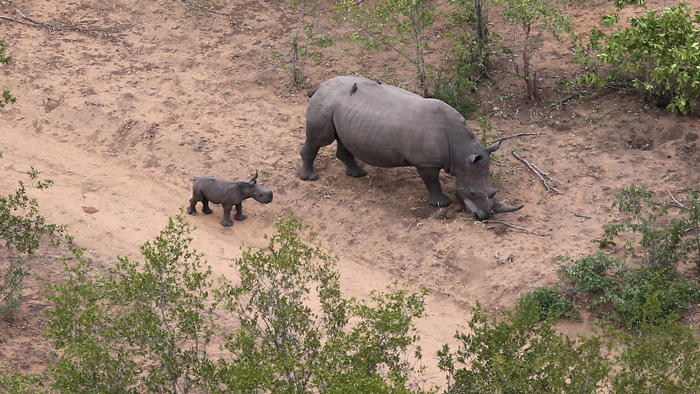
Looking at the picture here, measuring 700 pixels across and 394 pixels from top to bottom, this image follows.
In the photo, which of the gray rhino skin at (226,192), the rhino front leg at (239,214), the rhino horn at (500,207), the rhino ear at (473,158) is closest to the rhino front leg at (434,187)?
the rhino ear at (473,158)

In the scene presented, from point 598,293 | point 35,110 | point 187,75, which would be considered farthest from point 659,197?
point 35,110

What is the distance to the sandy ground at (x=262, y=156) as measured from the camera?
1390cm

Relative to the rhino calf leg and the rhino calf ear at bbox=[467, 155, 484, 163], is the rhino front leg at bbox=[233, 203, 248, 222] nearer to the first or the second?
the rhino calf leg

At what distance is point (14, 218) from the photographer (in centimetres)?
1235

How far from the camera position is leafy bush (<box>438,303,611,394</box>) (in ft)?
30.2

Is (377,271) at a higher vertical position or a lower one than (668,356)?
lower

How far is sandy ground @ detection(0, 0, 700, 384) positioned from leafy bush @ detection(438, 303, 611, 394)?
8.53ft

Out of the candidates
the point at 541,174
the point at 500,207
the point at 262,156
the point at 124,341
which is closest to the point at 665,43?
the point at 541,174

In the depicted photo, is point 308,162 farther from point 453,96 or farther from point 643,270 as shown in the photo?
point 643,270

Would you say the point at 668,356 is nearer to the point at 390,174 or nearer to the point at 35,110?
the point at 390,174

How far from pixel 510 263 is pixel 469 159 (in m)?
1.89

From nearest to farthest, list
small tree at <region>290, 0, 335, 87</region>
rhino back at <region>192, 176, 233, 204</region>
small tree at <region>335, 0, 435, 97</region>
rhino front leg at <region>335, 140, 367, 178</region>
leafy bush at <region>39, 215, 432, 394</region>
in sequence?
leafy bush at <region>39, 215, 432, 394</region>
rhino back at <region>192, 176, 233, 204</region>
rhino front leg at <region>335, 140, 367, 178</region>
small tree at <region>335, 0, 435, 97</region>
small tree at <region>290, 0, 335, 87</region>

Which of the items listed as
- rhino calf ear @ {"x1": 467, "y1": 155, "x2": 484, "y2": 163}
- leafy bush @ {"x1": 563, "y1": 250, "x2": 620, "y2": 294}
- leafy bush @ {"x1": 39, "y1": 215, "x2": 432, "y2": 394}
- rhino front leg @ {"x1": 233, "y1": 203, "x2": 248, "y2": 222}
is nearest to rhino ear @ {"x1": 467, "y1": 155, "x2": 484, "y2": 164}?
rhino calf ear @ {"x1": 467, "y1": 155, "x2": 484, "y2": 163}

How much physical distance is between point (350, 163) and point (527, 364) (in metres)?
7.39
